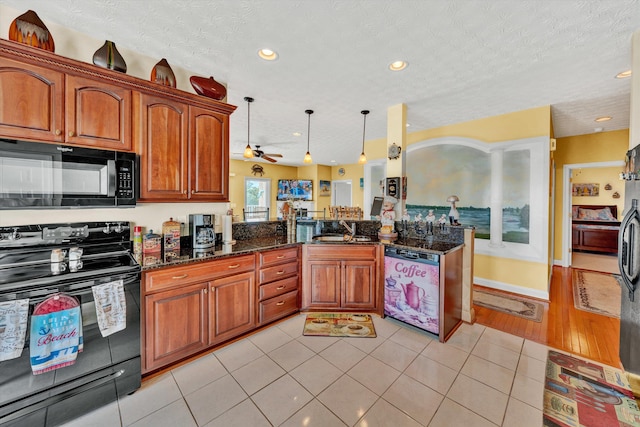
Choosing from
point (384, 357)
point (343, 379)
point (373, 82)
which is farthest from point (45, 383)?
point (373, 82)

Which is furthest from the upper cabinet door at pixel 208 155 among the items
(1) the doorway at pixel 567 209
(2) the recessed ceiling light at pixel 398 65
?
(1) the doorway at pixel 567 209

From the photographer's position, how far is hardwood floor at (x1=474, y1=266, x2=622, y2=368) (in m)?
2.27

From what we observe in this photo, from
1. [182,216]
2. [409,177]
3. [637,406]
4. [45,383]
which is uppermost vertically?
[409,177]

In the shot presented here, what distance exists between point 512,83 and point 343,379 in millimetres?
3518

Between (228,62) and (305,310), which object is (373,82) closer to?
(228,62)

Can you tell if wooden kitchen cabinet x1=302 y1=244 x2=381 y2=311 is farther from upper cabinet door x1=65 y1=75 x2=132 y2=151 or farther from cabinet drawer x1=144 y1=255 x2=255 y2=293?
upper cabinet door x1=65 y1=75 x2=132 y2=151

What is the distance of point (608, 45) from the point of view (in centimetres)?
205

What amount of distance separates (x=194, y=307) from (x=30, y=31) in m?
2.19

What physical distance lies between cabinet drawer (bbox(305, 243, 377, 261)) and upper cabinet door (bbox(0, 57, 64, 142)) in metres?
2.34

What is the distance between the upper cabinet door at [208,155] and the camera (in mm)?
2309

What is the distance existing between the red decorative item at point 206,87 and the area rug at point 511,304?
4070 millimetres

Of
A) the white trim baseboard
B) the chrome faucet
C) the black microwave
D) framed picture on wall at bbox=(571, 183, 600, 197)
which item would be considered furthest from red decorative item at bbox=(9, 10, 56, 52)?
framed picture on wall at bbox=(571, 183, 600, 197)

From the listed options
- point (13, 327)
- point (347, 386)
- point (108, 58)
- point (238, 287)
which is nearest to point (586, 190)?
point (347, 386)

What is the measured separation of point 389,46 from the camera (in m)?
2.09
